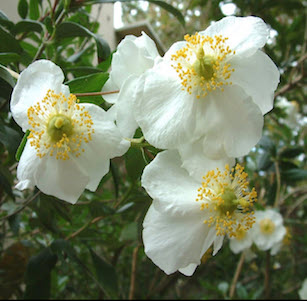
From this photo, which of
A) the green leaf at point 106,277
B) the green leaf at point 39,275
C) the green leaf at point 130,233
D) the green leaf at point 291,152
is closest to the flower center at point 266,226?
the green leaf at point 291,152

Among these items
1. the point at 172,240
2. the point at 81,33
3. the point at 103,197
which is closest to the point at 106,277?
the point at 103,197

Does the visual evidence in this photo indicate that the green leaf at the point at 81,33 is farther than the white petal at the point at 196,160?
Yes

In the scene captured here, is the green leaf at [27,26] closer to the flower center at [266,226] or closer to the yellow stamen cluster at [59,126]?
the yellow stamen cluster at [59,126]

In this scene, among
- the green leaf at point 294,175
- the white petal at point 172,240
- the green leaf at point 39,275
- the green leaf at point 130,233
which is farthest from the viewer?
the green leaf at point 294,175

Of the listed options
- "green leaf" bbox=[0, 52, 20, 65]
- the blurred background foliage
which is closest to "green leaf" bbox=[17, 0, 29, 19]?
the blurred background foliage

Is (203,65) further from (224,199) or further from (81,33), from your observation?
(81,33)

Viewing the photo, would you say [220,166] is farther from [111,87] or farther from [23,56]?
[23,56]
